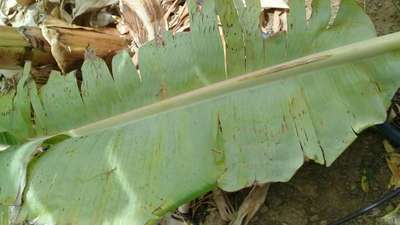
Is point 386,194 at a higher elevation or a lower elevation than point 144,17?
lower

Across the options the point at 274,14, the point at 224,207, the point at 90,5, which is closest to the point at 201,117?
the point at 224,207

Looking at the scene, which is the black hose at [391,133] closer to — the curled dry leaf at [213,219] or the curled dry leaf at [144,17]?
the curled dry leaf at [213,219]

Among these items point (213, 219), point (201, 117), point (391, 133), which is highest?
point (201, 117)

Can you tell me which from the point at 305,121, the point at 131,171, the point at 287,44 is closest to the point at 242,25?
the point at 287,44

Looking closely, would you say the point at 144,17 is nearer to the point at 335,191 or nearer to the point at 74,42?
the point at 74,42

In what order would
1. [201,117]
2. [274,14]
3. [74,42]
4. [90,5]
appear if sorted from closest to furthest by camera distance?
[201,117] → [274,14] → [74,42] → [90,5]

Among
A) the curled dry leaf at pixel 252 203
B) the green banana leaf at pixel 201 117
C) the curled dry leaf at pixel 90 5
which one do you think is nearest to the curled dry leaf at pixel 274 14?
the green banana leaf at pixel 201 117
